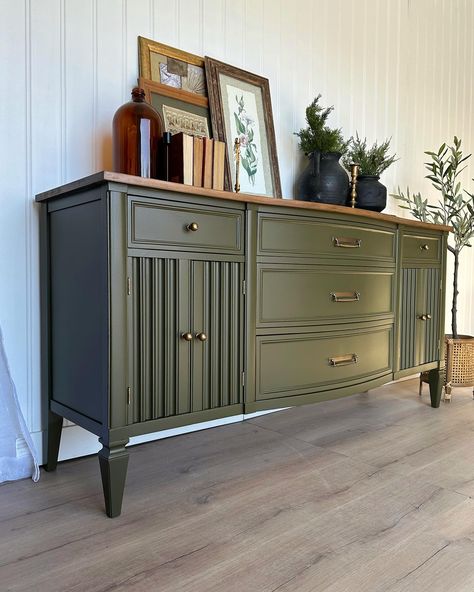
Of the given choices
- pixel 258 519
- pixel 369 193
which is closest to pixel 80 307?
Answer: pixel 258 519

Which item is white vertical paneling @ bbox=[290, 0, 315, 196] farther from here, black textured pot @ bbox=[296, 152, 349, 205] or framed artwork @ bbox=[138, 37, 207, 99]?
framed artwork @ bbox=[138, 37, 207, 99]

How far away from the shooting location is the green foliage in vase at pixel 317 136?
2199 millimetres

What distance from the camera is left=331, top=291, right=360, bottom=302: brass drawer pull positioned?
5.79ft

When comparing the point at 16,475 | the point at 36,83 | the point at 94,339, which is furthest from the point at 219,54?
the point at 16,475

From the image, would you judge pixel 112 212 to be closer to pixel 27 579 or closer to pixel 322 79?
pixel 27 579

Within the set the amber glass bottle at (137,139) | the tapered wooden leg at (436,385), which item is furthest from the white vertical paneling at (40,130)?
the tapered wooden leg at (436,385)

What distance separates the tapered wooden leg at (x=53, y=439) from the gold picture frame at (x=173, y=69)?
121cm

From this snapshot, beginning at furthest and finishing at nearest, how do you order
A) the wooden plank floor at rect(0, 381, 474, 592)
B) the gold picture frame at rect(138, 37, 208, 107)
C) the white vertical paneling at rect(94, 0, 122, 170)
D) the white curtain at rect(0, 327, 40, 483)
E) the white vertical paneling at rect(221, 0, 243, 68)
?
the white vertical paneling at rect(221, 0, 243, 68), the gold picture frame at rect(138, 37, 208, 107), the white vertical paneling at rect(94, 0, 122, 170), the white curtain at rect(0, 327, 40, 483), the wooden plank floor at rect(0, 381, 474, 592)

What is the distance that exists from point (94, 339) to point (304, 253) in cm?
74

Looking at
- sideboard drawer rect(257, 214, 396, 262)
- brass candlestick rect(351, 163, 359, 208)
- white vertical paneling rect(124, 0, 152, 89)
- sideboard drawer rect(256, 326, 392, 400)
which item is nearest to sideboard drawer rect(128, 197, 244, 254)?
sideboard drawer rect(257, 214, 396, 262)

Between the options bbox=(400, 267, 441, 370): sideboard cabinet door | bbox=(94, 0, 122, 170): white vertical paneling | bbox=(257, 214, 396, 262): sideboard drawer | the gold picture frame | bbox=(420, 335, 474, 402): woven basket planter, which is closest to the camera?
bbox=(257, 214, 396, 262): sideboard drawer

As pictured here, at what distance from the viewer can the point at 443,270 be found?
95.1 inches

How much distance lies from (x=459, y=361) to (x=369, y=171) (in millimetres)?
1111

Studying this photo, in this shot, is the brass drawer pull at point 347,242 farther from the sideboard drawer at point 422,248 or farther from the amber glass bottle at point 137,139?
the amber glass bottle at point 137,139
